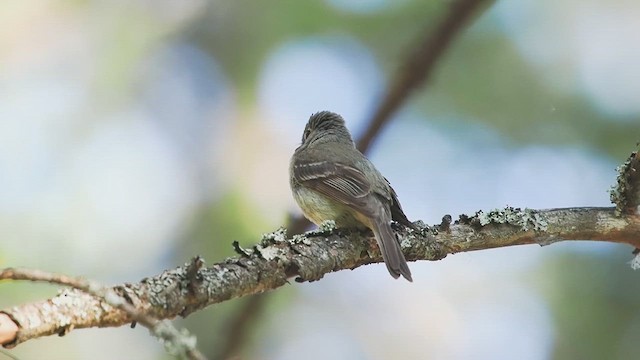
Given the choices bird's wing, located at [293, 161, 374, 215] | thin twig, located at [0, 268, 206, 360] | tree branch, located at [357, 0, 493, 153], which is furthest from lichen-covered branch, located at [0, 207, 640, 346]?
tree branch, located at [357, 0, 493, 153]

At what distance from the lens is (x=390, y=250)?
12.9 ft

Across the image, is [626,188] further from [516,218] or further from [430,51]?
[430,51]

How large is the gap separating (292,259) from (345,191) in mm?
1531

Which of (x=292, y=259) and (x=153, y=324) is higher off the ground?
(x=292, y=259)

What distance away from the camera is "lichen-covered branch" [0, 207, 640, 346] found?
243cm

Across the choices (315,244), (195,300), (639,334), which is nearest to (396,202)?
(315,244)

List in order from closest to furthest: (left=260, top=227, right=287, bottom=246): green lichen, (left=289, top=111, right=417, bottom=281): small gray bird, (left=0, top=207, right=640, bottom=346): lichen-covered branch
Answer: (left=0, top=207, right=640, bottom=346): lichen-covered branch, (left=260, top=227, right=287, bottom=246): green lichen, (left=289, top=111, right=417, bottom=281): small gray bird

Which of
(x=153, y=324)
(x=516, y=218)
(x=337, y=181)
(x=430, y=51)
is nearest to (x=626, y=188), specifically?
(x=516, y=218)

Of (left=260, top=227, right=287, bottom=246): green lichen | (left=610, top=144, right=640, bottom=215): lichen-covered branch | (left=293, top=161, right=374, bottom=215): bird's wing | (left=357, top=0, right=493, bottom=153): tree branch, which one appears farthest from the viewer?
(left=293, top=161, right=374, bottom=215): bird's wing

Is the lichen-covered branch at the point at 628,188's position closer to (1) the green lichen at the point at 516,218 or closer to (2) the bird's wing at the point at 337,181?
(1) the green lichen at the point at 516,218

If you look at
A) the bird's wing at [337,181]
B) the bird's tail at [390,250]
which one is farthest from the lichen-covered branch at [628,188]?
the bird's wing at [337,181]

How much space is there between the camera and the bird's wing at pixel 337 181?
4.66 metres

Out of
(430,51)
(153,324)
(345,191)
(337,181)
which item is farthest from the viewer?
(337,181)

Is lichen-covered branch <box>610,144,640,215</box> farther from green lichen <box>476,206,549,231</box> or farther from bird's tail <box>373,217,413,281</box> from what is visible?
bird's tail <box>373,217,413,281</box>
